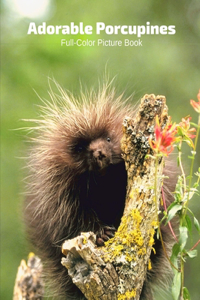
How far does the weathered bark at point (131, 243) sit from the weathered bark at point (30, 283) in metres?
1.22

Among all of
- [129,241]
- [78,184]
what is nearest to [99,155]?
[78,184]

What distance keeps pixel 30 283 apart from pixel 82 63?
3974 mm

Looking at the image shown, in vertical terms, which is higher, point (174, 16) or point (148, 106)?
point (174, 16)

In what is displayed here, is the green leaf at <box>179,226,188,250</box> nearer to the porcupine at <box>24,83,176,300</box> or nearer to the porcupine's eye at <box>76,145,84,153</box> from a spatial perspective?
the porcupine at <box>24,83,176,300</box>

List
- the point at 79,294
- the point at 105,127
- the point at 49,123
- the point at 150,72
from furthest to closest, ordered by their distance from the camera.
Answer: the point at 150,72 → the point at 49,123 → the point at 79,294 → the point at 105,127

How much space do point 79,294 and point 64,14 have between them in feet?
14.9

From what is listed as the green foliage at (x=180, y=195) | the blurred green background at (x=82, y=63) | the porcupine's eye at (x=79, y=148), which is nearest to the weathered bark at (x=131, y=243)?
the green foliage at (x=180, y=195)

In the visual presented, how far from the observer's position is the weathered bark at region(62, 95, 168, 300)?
2260mm

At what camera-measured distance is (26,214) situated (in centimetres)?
356

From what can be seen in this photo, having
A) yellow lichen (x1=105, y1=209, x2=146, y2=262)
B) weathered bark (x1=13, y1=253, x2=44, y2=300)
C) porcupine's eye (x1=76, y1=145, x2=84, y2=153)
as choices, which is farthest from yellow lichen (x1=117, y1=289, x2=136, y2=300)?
weathered bark (x1=13, y1=253, x2=44, y2=300)

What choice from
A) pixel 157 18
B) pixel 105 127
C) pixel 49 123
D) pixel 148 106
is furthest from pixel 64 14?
pixel 148 106

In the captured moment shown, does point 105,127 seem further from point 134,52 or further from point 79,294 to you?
point 134,52

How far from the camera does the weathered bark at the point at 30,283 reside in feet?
11.2

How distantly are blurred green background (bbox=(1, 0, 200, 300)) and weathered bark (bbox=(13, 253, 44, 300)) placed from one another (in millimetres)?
2831
